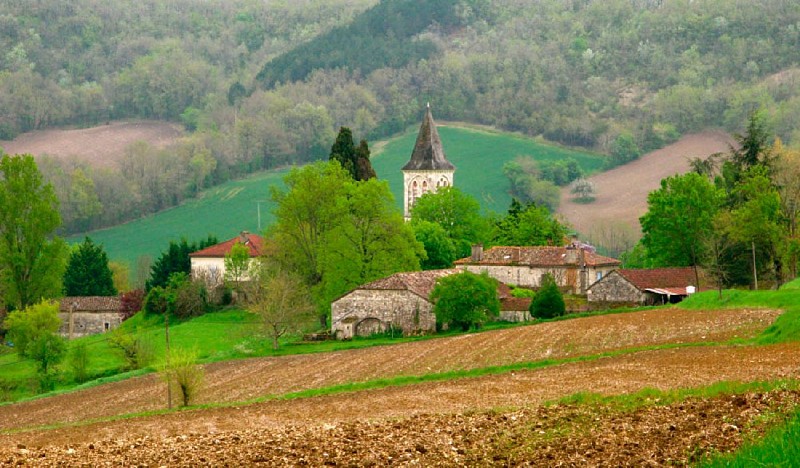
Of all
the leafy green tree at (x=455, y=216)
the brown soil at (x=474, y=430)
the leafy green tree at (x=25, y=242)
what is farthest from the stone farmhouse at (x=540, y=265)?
the brown soil at (x=474, y=430)

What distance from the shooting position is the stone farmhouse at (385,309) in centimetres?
7275

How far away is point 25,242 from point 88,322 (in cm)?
1600

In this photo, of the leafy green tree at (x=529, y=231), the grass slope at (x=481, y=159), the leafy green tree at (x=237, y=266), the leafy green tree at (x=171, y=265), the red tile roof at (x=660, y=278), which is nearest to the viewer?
the red tile roof at (x=660, y=278)

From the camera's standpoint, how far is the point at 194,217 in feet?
543

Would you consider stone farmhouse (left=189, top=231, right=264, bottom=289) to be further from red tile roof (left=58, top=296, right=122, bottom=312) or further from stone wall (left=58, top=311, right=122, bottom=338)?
stone wall (left=58, top=311, right=122, bottom=338)

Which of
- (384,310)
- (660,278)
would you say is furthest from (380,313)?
(660,278)

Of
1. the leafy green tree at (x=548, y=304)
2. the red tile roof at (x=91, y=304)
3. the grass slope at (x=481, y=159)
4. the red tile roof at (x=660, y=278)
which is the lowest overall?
the leafy green tree at (x=548, y=304)

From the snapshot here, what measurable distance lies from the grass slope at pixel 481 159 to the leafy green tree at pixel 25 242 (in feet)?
271

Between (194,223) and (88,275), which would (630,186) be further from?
(88,275)

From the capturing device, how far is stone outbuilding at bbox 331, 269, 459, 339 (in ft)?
239

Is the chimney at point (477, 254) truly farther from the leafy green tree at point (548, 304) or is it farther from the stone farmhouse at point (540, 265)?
the leafy green tree at point (548, 304)

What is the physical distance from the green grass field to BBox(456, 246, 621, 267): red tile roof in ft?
202

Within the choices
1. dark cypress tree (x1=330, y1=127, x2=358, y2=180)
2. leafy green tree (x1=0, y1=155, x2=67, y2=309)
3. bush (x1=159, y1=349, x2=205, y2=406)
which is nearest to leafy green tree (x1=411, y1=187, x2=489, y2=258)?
dark cypress tree (x1=330, y1=127, x2=358, y2=180)

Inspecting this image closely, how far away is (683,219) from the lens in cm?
8412
